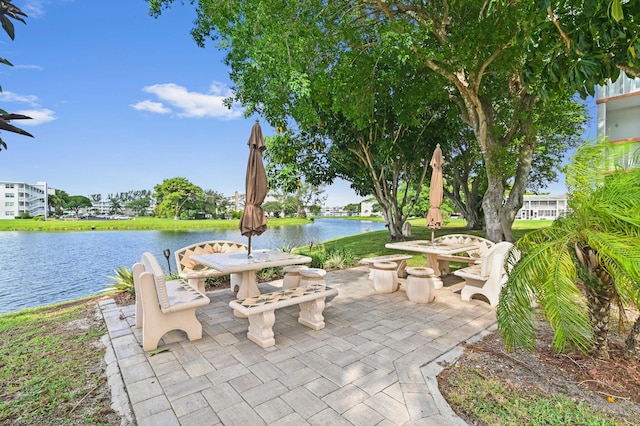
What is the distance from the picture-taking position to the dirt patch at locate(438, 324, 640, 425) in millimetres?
2467

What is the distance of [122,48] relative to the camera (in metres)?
12.5

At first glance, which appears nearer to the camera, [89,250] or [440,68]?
[440,68]

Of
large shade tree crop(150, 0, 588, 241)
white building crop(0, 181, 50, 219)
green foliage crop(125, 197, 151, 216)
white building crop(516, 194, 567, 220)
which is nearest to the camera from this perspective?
large shade tree crop(150, 0, 588, 241)

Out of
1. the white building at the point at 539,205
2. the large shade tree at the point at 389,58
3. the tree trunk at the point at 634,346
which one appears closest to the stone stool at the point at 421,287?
the tree trunk at the point at 634,346

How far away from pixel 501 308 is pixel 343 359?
5.54ft

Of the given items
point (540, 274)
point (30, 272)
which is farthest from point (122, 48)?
point (540, 274)

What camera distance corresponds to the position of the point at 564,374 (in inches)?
114

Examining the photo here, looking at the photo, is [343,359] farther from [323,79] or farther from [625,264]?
[323,79]

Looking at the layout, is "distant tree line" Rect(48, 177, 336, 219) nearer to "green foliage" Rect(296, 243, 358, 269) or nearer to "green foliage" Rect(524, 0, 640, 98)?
"green foliage" Rect(296, 243, 358, 269)

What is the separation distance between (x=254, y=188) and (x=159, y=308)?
227 cm

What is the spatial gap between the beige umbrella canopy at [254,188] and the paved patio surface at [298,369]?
142 cm

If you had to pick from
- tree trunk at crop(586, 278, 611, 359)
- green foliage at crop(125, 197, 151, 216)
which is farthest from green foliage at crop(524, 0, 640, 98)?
green foliage at crop(125, 197, 151, 216)

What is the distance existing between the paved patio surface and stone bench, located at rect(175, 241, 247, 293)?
2.00ft

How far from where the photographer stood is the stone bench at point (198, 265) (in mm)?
5188
